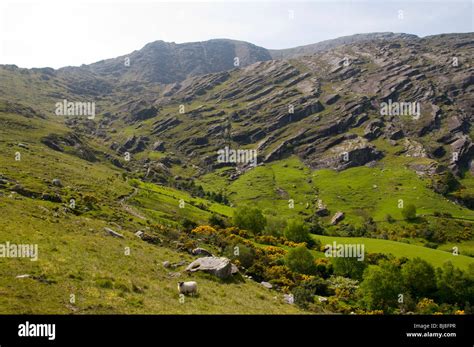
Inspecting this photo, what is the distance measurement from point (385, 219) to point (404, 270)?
360 feet

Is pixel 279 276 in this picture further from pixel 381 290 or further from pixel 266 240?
pixel 266 240

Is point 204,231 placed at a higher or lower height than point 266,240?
higher

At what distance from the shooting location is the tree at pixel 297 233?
372 feet

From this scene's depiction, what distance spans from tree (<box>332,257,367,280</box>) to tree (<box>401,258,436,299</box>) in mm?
9953

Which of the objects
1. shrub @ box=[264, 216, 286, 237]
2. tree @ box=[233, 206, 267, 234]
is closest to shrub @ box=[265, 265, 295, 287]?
tree @ box=[233, 206, 267, 234]

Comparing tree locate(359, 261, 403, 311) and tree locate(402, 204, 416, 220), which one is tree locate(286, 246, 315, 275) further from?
tree locate(402, 204, 416, 220)

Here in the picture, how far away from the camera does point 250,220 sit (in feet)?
387

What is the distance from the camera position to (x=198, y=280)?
128 ft

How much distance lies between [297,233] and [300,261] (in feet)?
108

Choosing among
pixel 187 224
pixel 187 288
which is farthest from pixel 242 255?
pixel 187 224

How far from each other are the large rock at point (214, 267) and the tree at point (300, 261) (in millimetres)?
39405

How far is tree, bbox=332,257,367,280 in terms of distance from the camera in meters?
88.4
